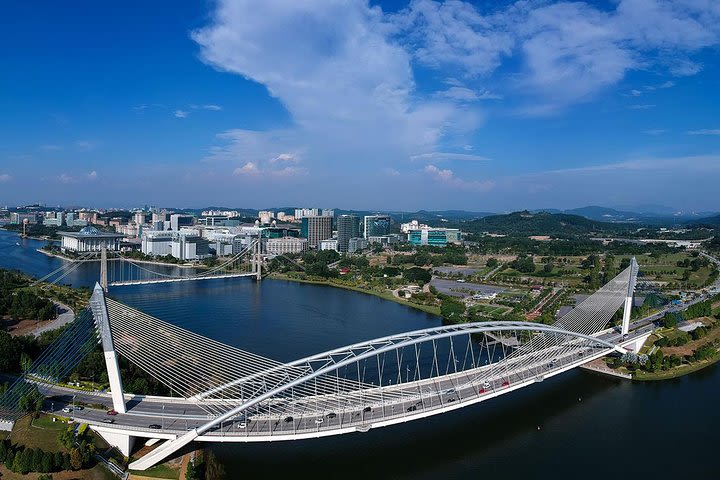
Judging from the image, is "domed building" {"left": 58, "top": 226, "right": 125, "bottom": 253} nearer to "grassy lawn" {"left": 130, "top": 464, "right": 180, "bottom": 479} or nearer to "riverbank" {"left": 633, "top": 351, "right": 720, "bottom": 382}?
"grassy lawn" {"left": 130, "top": 464, "right": 180, "bottom": 479}

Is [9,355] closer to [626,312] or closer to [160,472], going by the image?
[160,472]

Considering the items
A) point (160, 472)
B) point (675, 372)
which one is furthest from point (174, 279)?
point (675, 372)

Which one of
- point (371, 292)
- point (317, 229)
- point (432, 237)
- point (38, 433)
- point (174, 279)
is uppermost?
point (317, 229)

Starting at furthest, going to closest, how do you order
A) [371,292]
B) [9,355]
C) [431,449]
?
[371,292] → [9,355] → [431,449]

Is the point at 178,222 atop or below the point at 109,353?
atop

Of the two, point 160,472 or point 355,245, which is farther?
point 355,245

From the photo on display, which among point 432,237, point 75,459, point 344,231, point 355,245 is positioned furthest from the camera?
point 432,237
